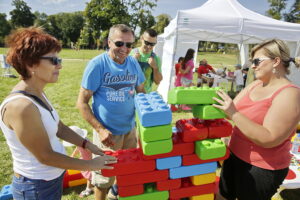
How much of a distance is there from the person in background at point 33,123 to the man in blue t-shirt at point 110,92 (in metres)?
0.63

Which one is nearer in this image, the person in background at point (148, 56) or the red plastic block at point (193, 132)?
the red plastic block at point (193, 132)

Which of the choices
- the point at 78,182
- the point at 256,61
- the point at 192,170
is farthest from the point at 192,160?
the point at 78,182

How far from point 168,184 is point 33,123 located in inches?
42.3

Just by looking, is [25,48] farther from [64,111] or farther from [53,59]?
[64,111]

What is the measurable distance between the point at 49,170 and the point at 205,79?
8.37 metres

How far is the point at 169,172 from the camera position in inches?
63.5

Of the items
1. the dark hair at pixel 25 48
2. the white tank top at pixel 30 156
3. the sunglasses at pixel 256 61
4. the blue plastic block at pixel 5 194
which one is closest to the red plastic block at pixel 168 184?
the white tank top at pixel 30 156

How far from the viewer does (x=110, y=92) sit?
220 cm

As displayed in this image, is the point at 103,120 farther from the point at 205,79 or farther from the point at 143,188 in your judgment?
the point at 205,79

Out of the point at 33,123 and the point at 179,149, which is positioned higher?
the point at 33,123

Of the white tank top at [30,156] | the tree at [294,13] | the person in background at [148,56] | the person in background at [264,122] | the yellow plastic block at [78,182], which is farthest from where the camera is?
the tree at [294,13]

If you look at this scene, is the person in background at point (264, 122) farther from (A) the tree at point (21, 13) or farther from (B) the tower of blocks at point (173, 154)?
(A) the tree at point (21, 13)

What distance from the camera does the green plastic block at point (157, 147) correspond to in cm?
142

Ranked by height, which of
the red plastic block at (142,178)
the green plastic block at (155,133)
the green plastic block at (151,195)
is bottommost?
the green plastic block at (151,195)
